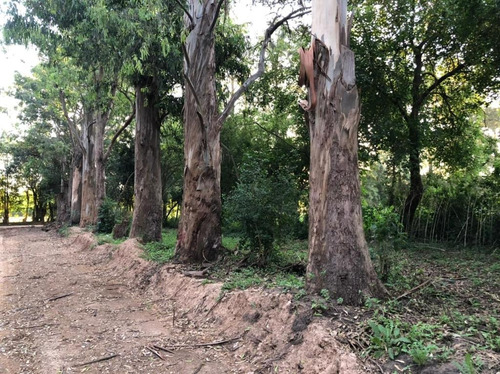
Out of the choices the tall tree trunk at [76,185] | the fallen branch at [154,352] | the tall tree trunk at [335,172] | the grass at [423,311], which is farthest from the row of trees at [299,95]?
the tall tree trunk at [76,185]

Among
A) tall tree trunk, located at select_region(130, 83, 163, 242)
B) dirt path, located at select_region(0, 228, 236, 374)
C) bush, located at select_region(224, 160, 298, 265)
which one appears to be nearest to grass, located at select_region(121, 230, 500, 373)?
bush, located at select_region(224, 160, 298, 265)

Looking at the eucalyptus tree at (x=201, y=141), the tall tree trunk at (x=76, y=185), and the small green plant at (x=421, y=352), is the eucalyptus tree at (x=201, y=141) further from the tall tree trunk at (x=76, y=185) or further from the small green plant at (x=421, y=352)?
the tall tree trunk at (x=76, y=185)

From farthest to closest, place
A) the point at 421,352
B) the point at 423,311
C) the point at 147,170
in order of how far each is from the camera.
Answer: the point at 147,170, the point at 423,311, the point at 421,352

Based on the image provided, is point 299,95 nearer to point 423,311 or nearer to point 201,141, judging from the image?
point 201,141

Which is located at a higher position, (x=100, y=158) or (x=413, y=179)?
(x=100, y=158)

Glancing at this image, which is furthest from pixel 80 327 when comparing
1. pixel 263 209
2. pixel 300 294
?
pixel 263 209

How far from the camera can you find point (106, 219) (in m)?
17.4

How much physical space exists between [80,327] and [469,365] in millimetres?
4988

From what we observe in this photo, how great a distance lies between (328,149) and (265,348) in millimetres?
2533

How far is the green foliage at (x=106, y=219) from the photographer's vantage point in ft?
56.7

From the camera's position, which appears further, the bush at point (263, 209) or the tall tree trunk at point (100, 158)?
the tall tree trunk at point (100, 158)

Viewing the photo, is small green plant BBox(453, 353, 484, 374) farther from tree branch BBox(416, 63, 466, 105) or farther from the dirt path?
tree branch BBox(416, 63, 466, 105)

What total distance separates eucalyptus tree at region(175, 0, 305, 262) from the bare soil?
0.91 meters

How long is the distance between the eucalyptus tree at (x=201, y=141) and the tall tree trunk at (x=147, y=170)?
3.53 m
